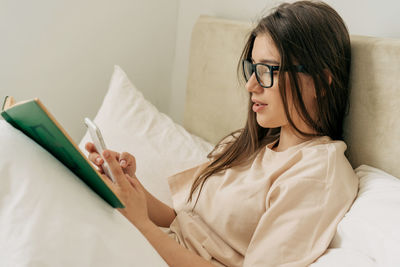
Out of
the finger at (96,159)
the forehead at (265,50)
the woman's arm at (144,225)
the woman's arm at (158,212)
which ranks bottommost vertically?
the woman's arm at (158,212)

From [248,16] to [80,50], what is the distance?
77cm

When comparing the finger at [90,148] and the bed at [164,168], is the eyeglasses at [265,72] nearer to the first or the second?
the bed at [164,168]

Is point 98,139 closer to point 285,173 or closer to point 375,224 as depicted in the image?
point 285,173

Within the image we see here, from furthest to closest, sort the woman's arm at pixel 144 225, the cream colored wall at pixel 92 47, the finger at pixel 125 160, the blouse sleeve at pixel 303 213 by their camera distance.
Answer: the cream colored wall at pixel 92 47, the finger at pixel 125 160, the woman's arm at pixel 144 225, the blouse sleeve at pixel 303 213


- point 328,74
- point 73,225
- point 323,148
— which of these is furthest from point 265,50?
point 73,225

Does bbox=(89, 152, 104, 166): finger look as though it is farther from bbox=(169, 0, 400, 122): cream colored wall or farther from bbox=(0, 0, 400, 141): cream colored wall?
bbox=(0, 0, 400, 141): cream colored wall

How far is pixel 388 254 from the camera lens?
0.75 m

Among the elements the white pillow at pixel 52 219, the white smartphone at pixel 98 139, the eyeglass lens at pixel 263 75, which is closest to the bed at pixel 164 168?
the white pillow at pixel 52 219

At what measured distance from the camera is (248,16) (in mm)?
1655

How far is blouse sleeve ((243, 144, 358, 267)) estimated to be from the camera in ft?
2.90

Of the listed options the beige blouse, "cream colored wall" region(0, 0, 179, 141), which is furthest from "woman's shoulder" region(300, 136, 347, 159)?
"cream colored wall" region(0, 0, 179, 141)

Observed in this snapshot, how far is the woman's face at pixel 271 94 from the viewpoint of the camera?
101 centimetres

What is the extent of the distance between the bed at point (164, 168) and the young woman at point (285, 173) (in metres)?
0.05

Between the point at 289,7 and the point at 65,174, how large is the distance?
63 cm
